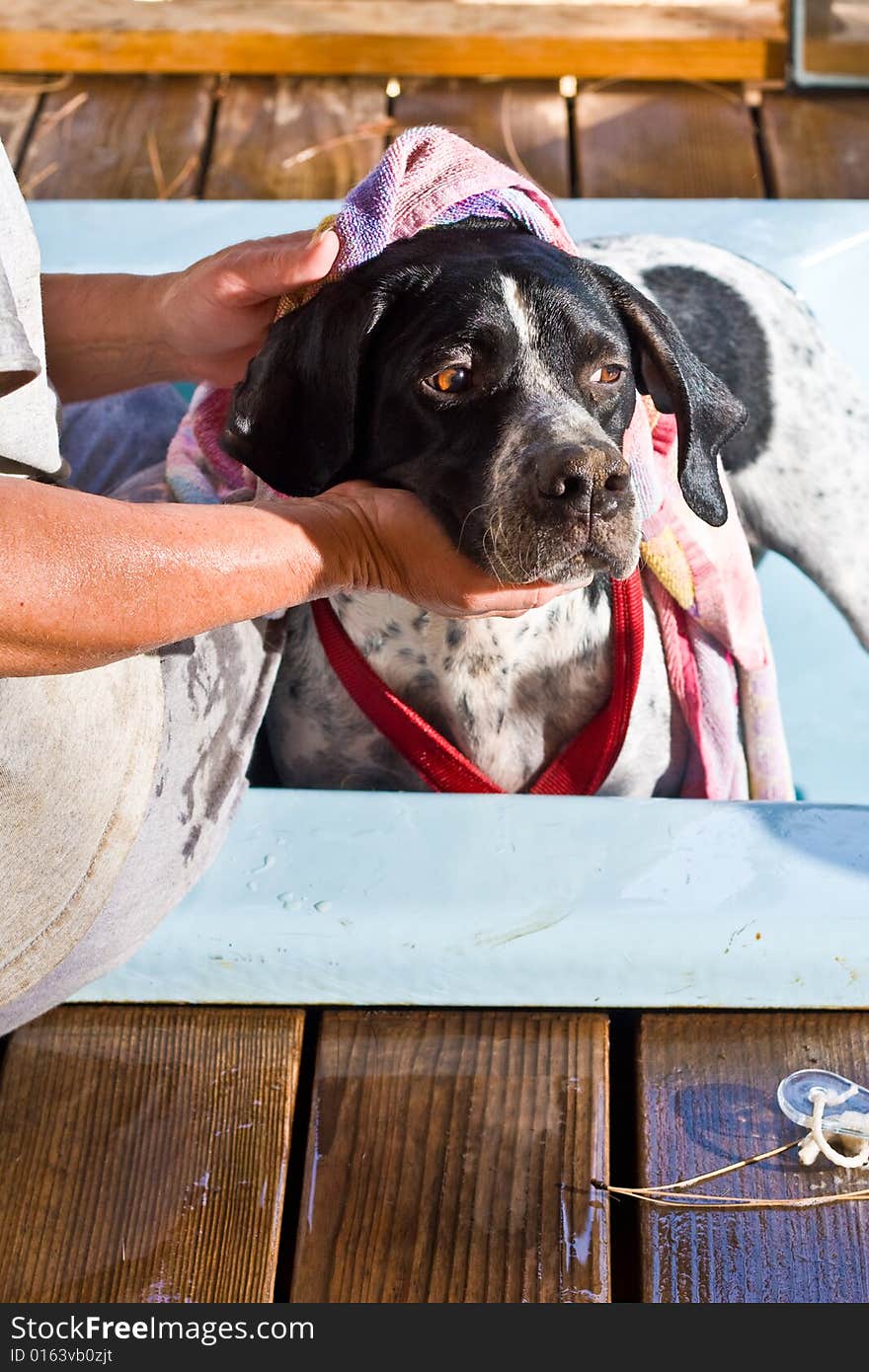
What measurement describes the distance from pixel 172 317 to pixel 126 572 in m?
0.69

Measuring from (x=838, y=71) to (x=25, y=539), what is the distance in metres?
2.98

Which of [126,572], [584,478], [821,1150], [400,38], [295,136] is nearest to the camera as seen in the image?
[126,572]

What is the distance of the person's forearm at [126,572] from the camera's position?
1.24 meters

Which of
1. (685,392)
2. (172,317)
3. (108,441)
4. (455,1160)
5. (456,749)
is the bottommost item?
(455,1160)

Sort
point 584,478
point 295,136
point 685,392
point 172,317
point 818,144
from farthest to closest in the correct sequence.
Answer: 1. point 295,136
2. point 818,144
3. point 172,317
4. point 685,392
5. point 584,478

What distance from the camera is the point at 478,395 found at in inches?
65.5

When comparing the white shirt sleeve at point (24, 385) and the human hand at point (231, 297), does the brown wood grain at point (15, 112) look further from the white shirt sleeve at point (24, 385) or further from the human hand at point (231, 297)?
the white shirt sleeve at point (24, 385)

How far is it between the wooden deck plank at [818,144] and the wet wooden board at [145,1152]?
236cm

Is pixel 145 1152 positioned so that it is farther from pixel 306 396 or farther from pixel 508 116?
pixel 508 116

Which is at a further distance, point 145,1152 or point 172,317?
point 172,317

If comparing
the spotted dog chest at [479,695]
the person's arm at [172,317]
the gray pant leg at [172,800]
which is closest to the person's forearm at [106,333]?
the person's arm at [172,317]

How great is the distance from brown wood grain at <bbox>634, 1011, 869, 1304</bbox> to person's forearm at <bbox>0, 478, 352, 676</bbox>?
70 cm

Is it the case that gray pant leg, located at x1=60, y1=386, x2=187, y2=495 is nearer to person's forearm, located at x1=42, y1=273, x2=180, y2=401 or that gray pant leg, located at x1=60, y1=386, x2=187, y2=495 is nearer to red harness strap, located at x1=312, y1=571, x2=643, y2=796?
person's forearm, located at x1=42, y1=273, x2=180, y2=401

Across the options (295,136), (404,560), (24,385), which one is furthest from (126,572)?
(295,136)
